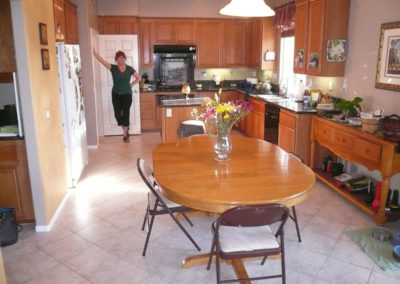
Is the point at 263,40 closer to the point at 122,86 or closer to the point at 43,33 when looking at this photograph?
the point at 122,86

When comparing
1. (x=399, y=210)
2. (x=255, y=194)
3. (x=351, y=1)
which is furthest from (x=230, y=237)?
(x=351, y=1)

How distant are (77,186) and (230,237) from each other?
2.68 meters

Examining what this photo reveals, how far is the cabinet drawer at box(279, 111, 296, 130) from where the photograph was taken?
458 centimetres

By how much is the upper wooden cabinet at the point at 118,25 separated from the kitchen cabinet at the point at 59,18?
2.29 m

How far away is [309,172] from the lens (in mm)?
2564

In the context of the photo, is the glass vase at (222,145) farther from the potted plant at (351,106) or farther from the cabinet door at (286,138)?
the cabinet door at (286,138)

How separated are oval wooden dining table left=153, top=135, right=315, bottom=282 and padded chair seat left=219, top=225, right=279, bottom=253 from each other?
0.55 feet

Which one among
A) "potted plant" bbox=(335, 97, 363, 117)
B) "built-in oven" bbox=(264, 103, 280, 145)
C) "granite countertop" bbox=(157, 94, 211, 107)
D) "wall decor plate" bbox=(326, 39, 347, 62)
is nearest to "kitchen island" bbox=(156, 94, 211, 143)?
"granite countertop" bbox=(157, 94, 211, 107)

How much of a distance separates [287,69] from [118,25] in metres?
3.31

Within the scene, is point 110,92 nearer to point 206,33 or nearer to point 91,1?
point 91,1

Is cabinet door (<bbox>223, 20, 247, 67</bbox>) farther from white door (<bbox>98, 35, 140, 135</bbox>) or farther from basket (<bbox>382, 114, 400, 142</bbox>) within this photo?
basket (<bbox>382, 114, 400, 142</bbox>)

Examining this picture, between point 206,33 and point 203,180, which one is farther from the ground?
point 206,33

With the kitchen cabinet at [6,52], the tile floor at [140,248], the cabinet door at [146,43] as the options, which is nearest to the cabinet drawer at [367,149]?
the tile floor at [140,248]

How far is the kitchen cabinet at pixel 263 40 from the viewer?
6467 millimetres
